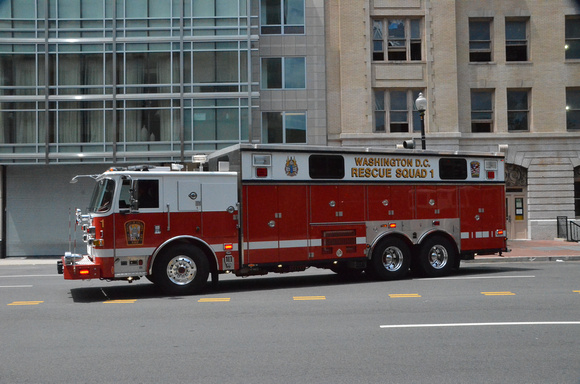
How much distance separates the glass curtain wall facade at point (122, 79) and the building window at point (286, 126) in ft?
4.65

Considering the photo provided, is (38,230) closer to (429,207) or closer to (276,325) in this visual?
(429,207)

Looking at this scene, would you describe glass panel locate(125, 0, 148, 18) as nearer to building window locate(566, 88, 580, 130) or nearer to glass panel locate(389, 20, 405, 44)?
glass panel locate(389, 20, 405, 44)

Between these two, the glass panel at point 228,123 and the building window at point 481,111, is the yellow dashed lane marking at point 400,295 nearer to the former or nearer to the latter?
the glass panel at point 228,123

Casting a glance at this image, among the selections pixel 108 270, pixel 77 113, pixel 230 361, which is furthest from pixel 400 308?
pixel 77 113

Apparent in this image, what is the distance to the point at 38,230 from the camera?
26750 mm

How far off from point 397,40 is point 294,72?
500 centimetres

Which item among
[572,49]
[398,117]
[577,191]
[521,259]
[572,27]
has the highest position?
→ [572,27]

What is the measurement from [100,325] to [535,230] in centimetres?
2353

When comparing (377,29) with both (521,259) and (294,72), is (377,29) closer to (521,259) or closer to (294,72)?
(294,72)

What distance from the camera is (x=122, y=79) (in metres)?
26.6

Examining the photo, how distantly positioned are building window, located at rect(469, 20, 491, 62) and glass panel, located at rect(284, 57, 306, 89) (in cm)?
793

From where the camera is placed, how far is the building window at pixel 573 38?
1136 inches

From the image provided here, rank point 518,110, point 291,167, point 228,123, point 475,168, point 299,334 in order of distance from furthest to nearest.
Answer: point 518,110 → point 228,123 → point 475,168 → point 291,167 → point 299,334

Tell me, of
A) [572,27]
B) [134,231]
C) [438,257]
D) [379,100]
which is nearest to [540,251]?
[438,257]
